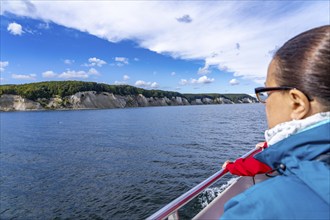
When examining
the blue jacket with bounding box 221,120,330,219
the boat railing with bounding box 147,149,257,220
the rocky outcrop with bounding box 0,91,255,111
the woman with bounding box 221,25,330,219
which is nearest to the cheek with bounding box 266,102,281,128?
the woman with bounding box 221,25,330,219

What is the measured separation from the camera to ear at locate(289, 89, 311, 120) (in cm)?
106

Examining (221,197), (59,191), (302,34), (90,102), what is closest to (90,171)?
(59,191)

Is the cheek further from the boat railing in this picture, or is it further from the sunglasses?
the boat railing

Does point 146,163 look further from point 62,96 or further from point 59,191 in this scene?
point 62,96

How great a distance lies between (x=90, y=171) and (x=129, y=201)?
20.9ft

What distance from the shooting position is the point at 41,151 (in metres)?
25.7

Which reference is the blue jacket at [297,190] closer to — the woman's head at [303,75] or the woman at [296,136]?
the woman at [296,136]

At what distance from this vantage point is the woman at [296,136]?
842mm

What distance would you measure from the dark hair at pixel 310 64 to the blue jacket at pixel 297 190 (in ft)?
0.52

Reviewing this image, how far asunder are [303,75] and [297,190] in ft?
1.53

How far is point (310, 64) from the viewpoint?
3.38ft

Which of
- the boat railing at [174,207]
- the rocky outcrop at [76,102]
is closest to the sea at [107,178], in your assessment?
the boat railing at [174,207]

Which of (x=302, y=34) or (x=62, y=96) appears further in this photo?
(x=62, y=96)

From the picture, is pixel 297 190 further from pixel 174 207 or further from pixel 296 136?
pixel 174 207
